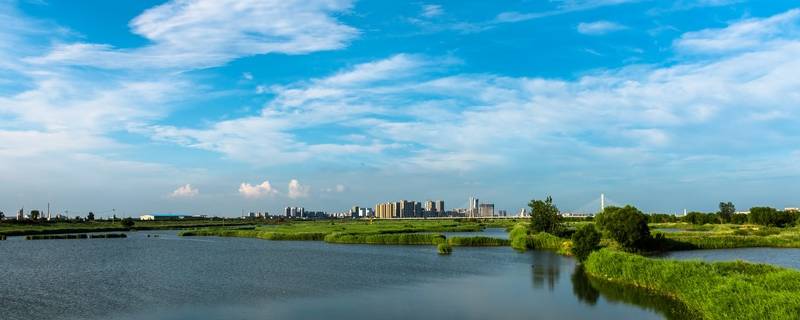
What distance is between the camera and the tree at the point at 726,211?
5763 inches

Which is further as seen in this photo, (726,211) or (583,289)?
(726,211)

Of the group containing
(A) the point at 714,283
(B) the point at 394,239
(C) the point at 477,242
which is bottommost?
(C) the point at 477,242

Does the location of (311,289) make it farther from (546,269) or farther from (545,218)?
(545,218)

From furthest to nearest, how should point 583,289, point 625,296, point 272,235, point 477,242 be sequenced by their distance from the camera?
point 272,235 → point 477,242 → point 583,289 → point 625,296

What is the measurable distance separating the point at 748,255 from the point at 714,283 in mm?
32878

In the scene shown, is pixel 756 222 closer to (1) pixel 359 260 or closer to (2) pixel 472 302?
(1) pixel 359 260

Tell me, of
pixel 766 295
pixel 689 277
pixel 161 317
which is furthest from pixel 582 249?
pixel 161 317

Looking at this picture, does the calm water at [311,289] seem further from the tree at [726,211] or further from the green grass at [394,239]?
the tree at [726,211]

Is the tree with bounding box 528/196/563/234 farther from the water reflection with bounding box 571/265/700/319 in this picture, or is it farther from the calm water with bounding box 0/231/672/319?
the water reflection with bounding box 571/265/700/319

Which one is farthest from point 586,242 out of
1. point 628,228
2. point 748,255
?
point 748,255

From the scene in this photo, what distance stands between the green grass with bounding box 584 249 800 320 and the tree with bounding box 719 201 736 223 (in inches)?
4815

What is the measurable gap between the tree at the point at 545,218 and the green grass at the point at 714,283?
134 ft

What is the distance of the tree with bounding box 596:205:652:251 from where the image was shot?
59500mm

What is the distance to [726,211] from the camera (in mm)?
151250
